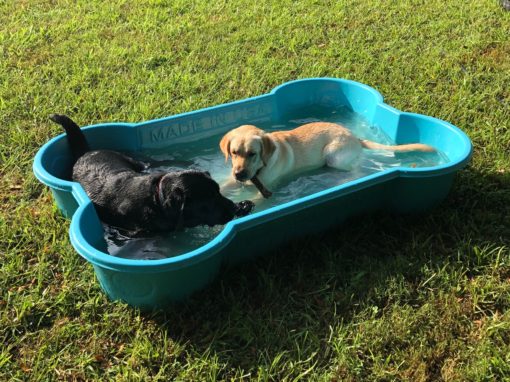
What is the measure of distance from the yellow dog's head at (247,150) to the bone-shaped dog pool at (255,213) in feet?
1.94

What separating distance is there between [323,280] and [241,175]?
120cm

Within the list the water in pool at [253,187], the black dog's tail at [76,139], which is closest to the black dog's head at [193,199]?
the water in pool at [253,187]

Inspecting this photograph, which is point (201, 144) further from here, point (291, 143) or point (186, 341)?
point (186, 341)

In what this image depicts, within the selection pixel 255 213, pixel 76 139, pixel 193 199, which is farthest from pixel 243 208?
pixel 76 139

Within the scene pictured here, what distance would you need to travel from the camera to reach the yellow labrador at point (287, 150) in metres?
4.20

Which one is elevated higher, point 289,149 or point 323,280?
point 289,149

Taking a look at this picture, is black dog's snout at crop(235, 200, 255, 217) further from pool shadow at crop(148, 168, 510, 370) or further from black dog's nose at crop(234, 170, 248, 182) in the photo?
pool shadow at crop(148, 168, 510, 370)

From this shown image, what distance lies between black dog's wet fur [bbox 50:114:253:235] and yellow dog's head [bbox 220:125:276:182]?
0.29 m

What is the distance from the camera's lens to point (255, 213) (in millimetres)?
3568


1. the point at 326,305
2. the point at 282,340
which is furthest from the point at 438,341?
the point at 282,340

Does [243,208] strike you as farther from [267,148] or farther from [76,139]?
[76,139]

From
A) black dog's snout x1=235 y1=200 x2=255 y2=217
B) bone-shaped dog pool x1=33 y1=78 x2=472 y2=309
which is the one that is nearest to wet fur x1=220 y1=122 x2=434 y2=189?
black dog's snout x1=235 y1=200 x2=255 y2=217

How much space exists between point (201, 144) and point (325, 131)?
1.20 metres

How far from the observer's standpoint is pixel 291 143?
15.4ft
